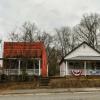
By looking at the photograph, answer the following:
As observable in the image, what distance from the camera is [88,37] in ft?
294

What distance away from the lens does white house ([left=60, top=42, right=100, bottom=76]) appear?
4818 cm

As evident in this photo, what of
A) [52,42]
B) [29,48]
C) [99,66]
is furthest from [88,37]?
[29,48]

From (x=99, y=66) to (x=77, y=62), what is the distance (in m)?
3.70

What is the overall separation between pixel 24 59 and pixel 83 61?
10.2 meters

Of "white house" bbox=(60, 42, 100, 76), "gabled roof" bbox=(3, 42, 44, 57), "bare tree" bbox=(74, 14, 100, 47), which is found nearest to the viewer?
"gabled roof" bbox=(3, 42, 44, 57)

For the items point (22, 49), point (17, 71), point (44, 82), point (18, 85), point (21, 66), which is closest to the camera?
point (18, 85)

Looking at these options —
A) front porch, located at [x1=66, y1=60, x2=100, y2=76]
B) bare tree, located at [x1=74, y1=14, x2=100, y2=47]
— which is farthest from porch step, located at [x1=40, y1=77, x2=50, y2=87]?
bare tree, located at [x1=74, y1=14, x2=100, y2=47]

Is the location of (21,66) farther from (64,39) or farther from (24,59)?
(64,39)

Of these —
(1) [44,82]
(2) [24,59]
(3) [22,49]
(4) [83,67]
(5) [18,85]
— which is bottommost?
(5) [18,85]

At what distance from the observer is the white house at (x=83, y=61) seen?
48.2 m

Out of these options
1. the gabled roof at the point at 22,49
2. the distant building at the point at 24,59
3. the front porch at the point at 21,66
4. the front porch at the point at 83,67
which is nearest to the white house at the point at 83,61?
the front porch at the point at 83,67

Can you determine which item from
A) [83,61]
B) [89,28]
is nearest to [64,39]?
[89,28]

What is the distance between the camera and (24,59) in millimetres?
43688

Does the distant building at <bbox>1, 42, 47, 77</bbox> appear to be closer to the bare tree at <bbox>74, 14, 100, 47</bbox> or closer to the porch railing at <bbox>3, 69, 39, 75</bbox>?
the porch railing at <bbox>3, 69, 39, 75</bbox>
